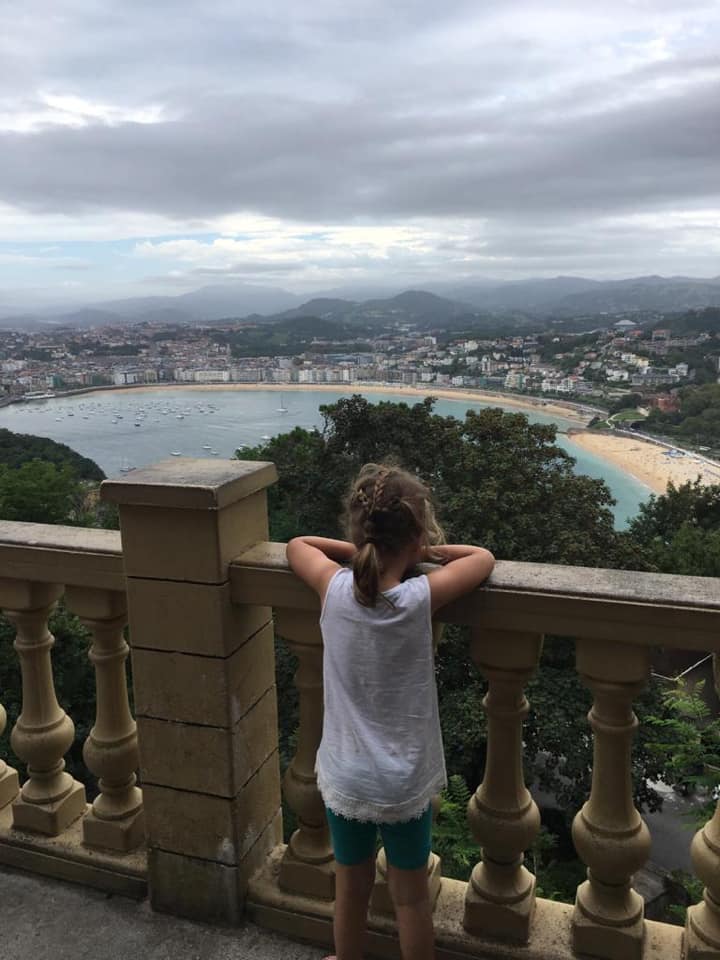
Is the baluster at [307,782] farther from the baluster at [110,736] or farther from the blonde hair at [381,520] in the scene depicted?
the baluster at [110,736]

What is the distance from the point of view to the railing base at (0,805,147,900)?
2.70m

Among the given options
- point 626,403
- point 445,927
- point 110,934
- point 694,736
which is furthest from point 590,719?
point 626,403

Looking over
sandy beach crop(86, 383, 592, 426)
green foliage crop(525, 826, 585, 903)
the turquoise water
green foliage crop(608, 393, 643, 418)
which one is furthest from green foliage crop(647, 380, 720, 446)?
green foliage crop(525, 826, 585, 903)

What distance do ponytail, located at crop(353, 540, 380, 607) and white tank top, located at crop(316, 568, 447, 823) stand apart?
3 centimetres

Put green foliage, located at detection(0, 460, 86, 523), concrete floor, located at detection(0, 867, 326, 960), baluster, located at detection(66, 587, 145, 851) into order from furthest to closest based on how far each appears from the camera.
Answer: green foliage, located at detection(0, 460, 86, 523) → baluster, located at detection(66, 587, 145, 851) → concrete floor, located at detection(0, 867, 326, 960)

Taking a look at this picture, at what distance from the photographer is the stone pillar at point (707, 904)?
1973 mm

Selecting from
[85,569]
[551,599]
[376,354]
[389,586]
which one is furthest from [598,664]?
[376,354]

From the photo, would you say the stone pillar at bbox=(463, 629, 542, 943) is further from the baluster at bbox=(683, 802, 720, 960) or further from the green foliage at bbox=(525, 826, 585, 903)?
the green foliage at bbox=(525, 826, 585, 903)

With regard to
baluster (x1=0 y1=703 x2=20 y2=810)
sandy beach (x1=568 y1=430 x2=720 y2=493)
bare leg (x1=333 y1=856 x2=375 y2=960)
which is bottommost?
sandy beach (x1=568 y1=430 x2=720 y2=493)

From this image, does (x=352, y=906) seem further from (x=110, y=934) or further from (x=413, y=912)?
(x=110, y=934)

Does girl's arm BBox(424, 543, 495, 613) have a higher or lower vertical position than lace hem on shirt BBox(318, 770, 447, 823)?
higher

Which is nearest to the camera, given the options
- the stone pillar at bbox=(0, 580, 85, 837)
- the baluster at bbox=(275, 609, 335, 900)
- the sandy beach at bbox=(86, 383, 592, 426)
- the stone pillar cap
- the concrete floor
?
the stone pillar cap

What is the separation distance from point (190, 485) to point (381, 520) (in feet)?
2.07

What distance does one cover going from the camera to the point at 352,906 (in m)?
2.13
